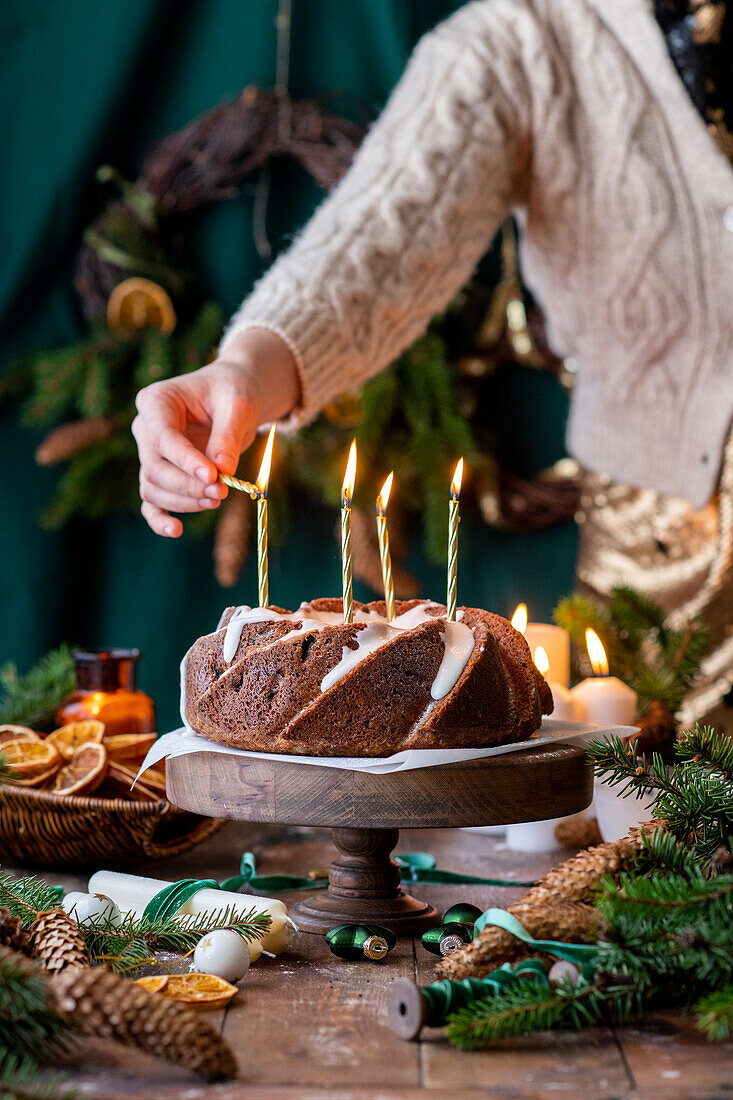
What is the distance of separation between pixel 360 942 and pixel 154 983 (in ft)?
0.52

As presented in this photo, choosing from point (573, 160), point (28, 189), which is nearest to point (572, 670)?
point (573, 160)

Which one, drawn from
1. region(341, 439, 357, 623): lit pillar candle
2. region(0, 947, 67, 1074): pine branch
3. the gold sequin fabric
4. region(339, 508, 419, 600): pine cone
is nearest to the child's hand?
region(341, 439, 357, 623): lit pillar candle

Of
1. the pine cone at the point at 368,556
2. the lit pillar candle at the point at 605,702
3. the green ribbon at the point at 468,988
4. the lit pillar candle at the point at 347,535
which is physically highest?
the lit pillar candle at the point at 347,535

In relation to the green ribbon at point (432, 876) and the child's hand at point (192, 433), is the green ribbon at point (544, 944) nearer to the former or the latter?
the green ribbon at point (432, 876)

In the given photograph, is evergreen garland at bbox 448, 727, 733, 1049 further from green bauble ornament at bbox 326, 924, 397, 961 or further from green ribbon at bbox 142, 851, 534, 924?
green ribbon at bbox 142, 851, 534, 924

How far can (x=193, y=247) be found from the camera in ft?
8.41

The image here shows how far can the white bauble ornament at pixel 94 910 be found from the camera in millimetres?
812

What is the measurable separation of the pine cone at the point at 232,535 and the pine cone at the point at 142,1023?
174 centimetres

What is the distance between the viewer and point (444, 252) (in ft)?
4.75

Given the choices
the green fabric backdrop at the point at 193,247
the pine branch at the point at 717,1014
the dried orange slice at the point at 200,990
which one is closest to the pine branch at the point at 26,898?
the dried orange slice at the point at 200,990

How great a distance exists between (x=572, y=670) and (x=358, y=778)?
759 millimetres

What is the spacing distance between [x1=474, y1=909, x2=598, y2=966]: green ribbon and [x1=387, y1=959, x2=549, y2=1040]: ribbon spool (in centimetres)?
1

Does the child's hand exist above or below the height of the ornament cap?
above

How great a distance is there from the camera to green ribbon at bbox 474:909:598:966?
0.65 m
